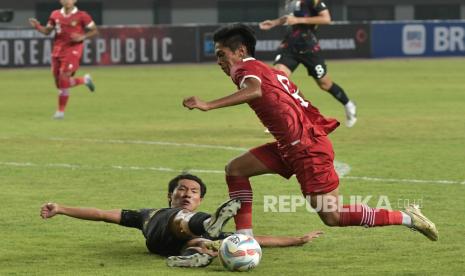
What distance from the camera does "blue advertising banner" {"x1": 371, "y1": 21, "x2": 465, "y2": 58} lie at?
44156mm

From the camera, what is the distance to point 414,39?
44.5m

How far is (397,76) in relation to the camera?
3494cm

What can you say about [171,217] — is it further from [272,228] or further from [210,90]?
[210,90]

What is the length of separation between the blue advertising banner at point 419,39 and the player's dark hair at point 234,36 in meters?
35.4

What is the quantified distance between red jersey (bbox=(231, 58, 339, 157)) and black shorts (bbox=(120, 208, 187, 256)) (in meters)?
0.98

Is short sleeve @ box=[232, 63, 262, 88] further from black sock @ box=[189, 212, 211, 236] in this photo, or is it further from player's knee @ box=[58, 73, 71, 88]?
player's knee @ box=[58, 73, 71, 88]

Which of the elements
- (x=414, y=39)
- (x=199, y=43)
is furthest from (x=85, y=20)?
(x=414, y=39)

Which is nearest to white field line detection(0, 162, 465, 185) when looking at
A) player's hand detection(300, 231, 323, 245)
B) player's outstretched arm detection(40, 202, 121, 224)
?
player's hand detection(300, 231, 323, 245)

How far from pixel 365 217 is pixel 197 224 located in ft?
4.03

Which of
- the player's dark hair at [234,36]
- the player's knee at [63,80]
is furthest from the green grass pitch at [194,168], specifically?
the player's dark hair at [234,36]

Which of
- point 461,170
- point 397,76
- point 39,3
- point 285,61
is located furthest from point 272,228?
point 39,3

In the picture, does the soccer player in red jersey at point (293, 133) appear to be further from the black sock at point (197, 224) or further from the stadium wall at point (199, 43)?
the stadium wall at point (199, 43)

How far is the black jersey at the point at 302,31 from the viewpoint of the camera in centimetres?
1967

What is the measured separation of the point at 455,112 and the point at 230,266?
15.0 m
